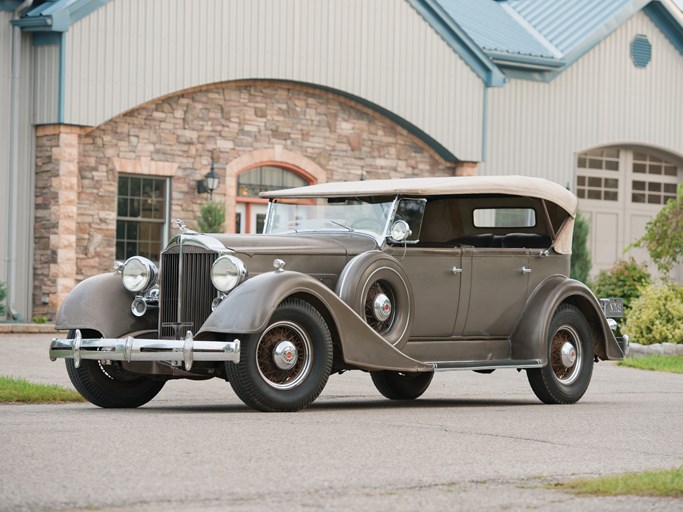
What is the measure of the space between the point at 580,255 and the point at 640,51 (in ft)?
18.0

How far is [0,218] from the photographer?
20.3 metres

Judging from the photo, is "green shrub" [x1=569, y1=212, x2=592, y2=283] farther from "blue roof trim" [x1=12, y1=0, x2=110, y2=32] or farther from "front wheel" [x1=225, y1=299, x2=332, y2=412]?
"front wheel" [x1=225, y1=299, x2=332, y2=412]

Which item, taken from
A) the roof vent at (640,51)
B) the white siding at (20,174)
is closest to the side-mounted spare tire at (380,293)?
the white siding at (20,174)

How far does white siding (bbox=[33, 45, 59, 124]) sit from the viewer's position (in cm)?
2014

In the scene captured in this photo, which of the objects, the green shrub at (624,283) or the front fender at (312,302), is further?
the green shrub at (624,283)

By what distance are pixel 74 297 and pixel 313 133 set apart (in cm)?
1382

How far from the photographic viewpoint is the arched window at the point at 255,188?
74.5 feet

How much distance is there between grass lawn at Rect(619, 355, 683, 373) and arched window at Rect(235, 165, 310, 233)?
784cm

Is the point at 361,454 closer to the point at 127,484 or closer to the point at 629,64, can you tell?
the point at 127,484

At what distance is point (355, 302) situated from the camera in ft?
31.5

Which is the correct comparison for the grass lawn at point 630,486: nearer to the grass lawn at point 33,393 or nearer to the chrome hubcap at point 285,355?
the chrome hubcap at point 285,355

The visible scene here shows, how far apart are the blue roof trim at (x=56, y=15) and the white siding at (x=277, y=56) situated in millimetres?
160

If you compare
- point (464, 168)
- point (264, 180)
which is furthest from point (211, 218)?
point (464, 168)

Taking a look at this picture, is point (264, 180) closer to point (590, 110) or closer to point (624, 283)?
point (624, 283)
